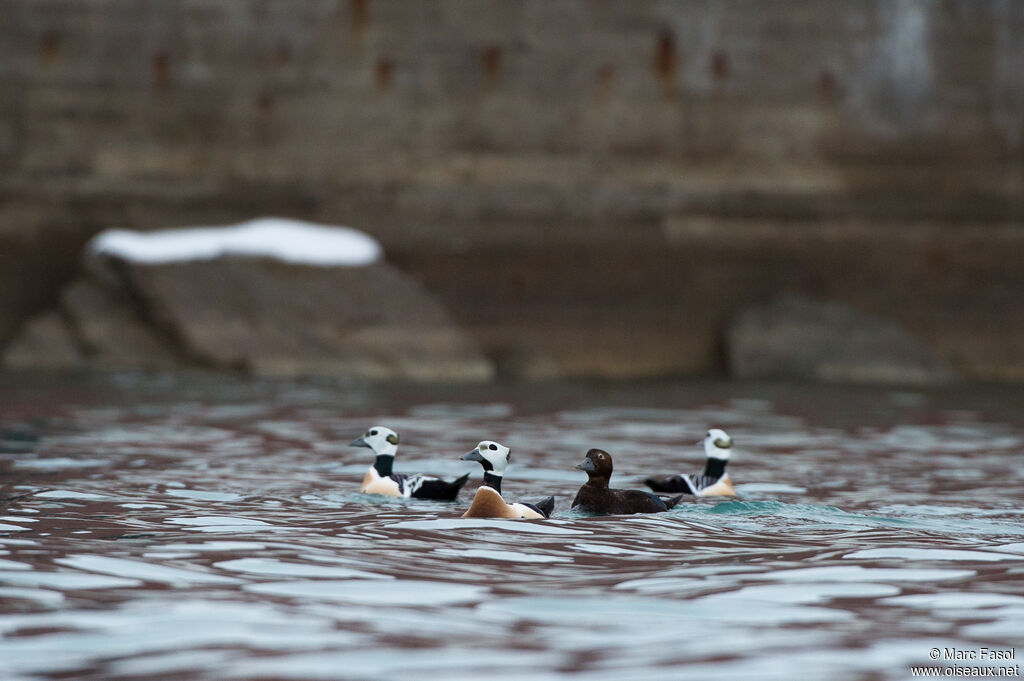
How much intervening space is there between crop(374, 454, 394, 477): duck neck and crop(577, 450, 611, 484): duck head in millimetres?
1634

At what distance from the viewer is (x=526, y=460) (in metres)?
10.6

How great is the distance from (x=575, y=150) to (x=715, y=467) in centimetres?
978

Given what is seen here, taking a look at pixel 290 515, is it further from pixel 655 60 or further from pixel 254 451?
pixel 655 60

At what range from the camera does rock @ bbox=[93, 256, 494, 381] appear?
56.0ft

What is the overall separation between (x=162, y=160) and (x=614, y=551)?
1287 cm

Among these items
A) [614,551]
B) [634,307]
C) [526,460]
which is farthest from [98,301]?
[614,551]

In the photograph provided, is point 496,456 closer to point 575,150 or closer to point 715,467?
point 715,467

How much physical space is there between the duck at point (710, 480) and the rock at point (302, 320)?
8.43 meters

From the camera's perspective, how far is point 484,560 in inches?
242

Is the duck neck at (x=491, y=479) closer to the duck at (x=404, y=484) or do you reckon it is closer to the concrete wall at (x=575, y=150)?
the duck at (x=404, y=484)

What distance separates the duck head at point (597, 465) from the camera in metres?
7.65

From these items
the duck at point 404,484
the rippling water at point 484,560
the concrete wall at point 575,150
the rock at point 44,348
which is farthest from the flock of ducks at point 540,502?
the concrete wall at point 575,150

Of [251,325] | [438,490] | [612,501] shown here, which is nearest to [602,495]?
[612,501]

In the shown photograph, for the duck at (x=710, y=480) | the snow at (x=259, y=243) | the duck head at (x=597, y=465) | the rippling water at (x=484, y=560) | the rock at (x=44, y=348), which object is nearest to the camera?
the rippling water at (x=484, y=560)
